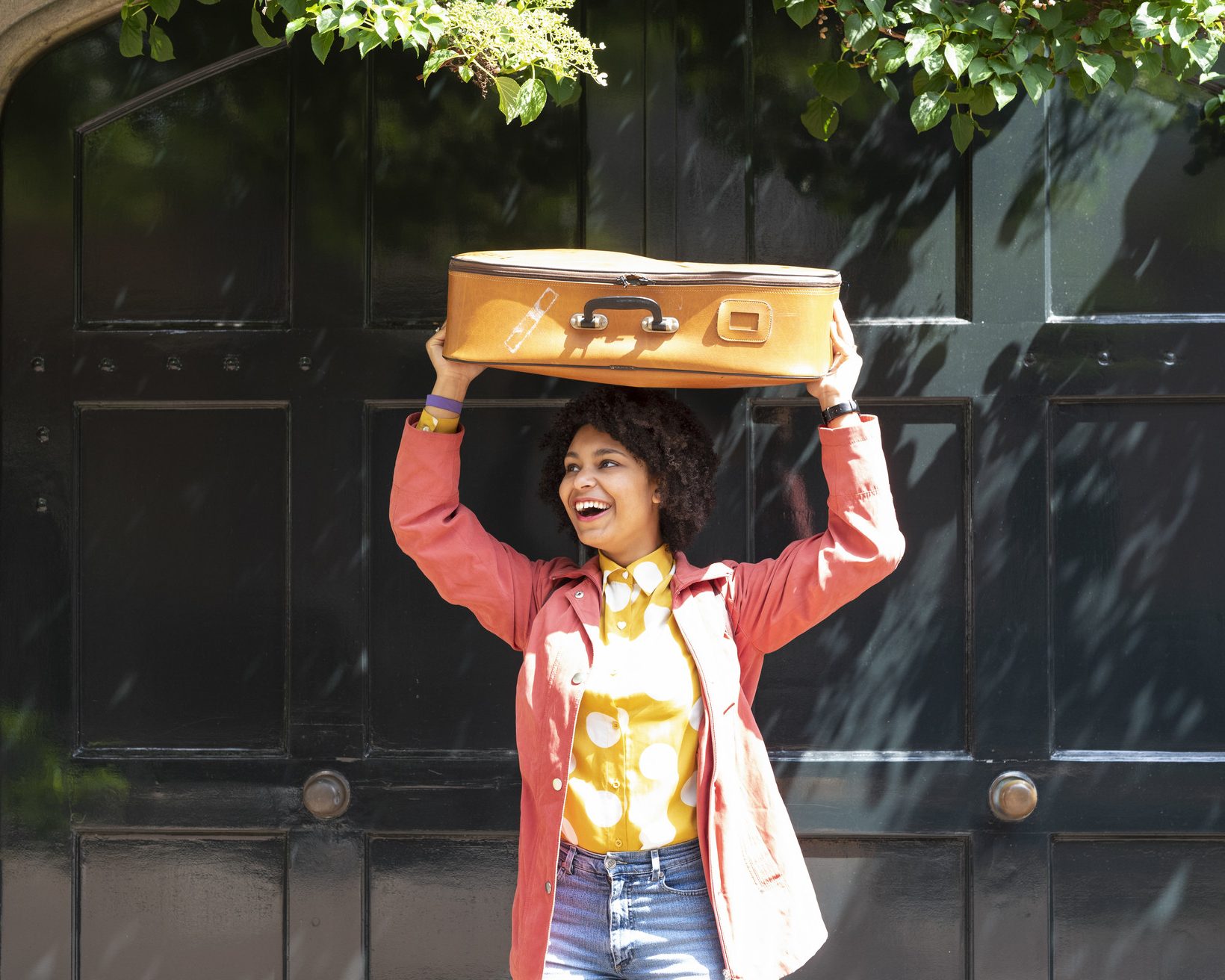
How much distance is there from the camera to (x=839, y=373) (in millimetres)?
2219

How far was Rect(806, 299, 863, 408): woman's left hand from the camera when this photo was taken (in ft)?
7.24

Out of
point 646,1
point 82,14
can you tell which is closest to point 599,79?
point 646,1

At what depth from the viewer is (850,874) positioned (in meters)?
2.84

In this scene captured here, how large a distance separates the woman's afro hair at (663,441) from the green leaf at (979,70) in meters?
0.84

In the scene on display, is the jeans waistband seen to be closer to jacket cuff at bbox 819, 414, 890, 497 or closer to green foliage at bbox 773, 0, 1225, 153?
jacket cuff at bbox 819, 414, 890, 497

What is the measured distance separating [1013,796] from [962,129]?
1.51 m

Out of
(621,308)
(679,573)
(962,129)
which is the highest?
(962,129)

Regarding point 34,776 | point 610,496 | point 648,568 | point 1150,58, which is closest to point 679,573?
point 648,568

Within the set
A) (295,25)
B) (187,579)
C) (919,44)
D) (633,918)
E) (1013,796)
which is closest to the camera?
(633,918)

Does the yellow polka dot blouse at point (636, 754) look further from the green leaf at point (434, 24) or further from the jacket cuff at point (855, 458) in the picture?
the green leaf at point (434, 24)

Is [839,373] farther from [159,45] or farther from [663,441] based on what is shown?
[159,45]

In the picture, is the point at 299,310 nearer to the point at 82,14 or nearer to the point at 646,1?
the point at 82,14

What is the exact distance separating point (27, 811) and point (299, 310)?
4.55 feet

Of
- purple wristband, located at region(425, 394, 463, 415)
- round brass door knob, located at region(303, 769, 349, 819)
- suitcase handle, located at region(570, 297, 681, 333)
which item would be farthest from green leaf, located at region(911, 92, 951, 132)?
round brass door knob, located at region(303, 769, 349, 819)
